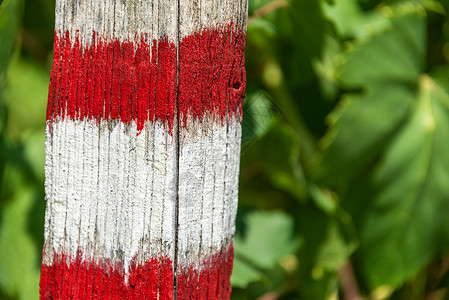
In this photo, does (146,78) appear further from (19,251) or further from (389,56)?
(389,56)

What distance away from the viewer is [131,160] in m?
0.54

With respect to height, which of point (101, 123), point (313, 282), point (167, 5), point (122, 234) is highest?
point (167, 5)

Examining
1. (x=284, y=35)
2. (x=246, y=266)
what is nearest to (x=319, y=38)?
(x=284, y=35)

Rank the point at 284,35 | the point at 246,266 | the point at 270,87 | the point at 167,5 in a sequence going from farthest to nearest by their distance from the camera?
the point at 270,87 < the point at 284,35 < the point at 246,266 < the point at 167,5

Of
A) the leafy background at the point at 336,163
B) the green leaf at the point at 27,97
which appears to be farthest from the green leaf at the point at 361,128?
the green leaf at the point at 27,97

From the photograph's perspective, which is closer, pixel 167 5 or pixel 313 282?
pixel 167 5

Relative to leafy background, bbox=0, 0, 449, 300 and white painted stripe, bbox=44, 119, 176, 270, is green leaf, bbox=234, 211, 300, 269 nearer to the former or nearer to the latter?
leafy background, bbox=0, 0, 449, 300

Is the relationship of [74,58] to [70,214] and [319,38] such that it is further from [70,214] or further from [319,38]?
[319,38]

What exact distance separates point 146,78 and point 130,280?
0.68ft

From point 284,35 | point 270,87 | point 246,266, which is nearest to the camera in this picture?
point 246,266

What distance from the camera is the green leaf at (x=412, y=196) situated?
1236mm

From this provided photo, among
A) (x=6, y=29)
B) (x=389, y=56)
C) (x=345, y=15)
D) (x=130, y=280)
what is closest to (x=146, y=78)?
(x=130, y=280)

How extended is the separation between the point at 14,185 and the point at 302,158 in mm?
677

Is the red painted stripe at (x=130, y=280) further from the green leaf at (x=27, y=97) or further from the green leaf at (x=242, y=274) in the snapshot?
the green leaf at (x=27, y=97)
